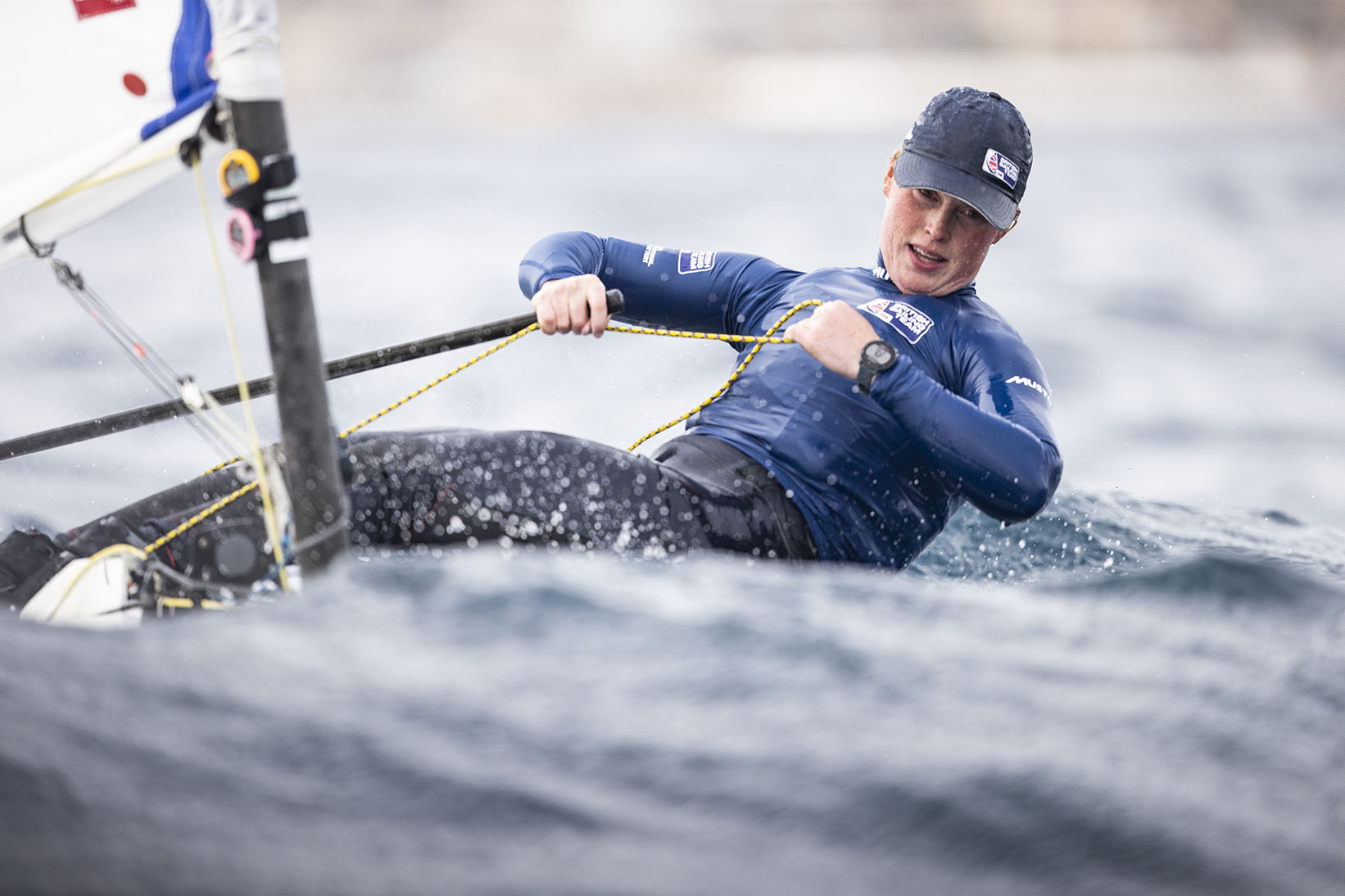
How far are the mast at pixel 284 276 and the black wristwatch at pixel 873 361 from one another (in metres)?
1.07

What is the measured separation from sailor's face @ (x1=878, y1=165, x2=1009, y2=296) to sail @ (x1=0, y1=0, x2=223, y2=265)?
161 centimetres

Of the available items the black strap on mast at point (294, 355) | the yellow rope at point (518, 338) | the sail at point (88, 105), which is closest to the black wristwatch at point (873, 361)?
the yellow rope at point (518, 338)

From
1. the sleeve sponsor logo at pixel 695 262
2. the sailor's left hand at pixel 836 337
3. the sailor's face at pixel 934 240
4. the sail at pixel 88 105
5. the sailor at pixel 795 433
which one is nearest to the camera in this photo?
the sail at pixel 88 105

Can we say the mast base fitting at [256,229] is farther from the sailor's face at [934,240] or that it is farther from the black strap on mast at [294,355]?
the sailor's face at [934,240]

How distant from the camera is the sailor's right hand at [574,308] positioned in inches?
99.8

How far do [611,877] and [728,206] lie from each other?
1697 centimetres

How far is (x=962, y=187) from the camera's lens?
2766mm

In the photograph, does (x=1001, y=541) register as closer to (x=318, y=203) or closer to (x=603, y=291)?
(x=603, y=291)

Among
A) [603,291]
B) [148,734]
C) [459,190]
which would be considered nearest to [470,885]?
[148,734]

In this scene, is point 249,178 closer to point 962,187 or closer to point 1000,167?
point 962,187

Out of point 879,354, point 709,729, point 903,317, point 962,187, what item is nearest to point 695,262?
point 903,317

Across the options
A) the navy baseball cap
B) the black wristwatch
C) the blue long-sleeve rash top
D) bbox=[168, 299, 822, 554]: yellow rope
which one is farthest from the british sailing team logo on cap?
the black wristwatch

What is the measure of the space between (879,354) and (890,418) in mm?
272

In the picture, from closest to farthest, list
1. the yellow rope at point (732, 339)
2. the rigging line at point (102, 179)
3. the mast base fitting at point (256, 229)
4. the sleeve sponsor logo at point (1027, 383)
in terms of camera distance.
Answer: the mast base fitting at point (256, 229) → the rigging line at point (102, 179) → the sleeve sponsor logo at point (1027, 383) → the yellow rope at point (732, 339)
